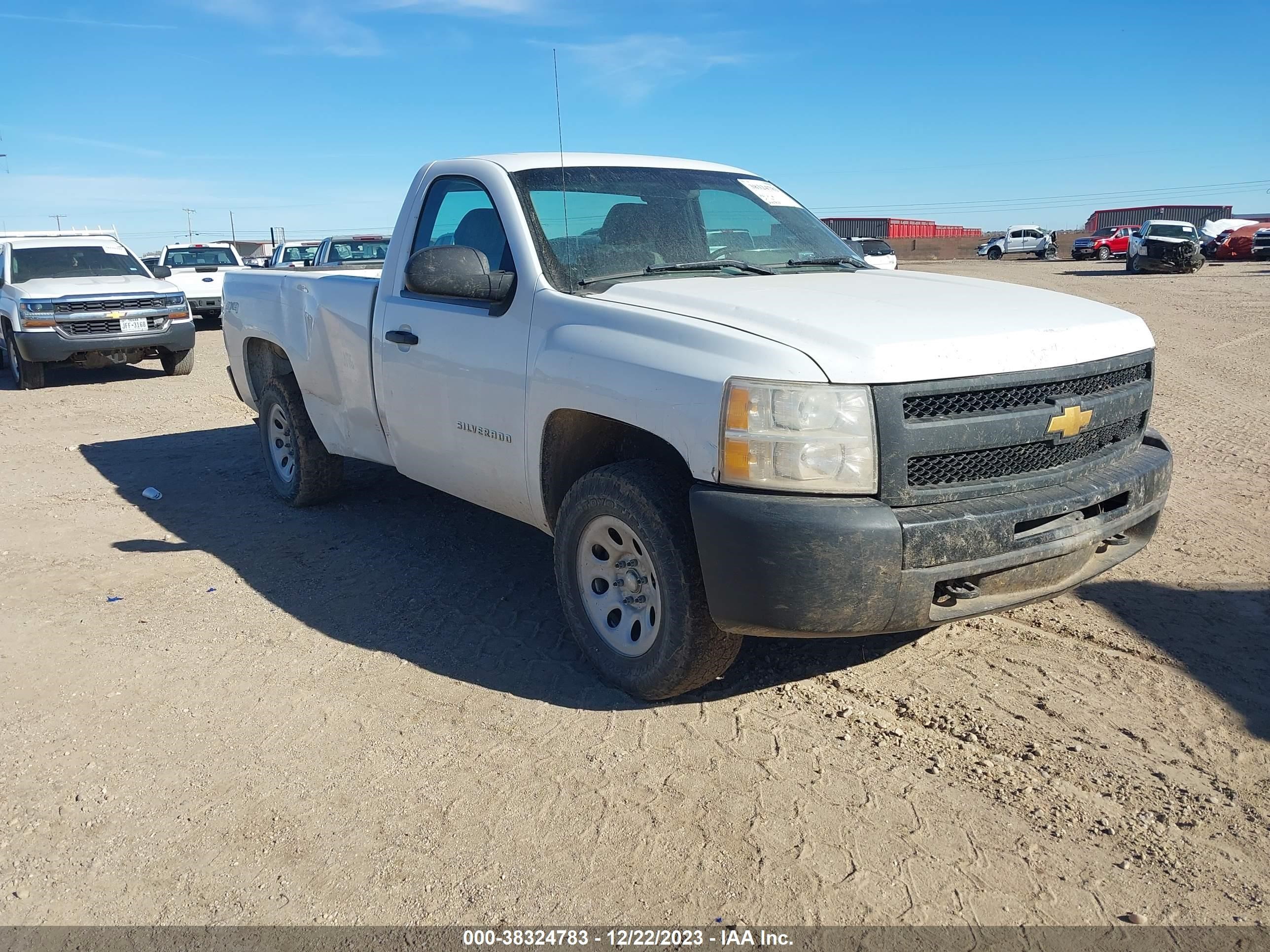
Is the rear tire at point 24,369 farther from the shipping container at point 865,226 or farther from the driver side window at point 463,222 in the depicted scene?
the shipping container at point 865,226

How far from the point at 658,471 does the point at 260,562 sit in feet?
9.47

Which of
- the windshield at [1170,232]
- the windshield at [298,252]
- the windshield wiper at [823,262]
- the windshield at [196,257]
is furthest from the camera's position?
the windshield at [1170,232]

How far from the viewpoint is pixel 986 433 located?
321cm

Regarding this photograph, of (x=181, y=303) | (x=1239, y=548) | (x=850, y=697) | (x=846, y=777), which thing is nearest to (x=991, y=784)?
(x=846, y=777)

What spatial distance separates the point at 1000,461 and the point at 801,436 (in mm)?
740

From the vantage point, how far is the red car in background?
42.4 m

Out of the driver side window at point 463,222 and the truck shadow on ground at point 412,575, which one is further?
the driver side window at point 463,222

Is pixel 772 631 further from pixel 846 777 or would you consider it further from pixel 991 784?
pixel 991 784

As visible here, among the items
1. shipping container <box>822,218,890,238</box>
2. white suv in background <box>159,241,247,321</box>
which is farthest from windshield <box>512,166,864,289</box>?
shipping container <box>822,218,890,238</box>

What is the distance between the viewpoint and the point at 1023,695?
143 inches

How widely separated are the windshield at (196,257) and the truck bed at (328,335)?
1520 cm

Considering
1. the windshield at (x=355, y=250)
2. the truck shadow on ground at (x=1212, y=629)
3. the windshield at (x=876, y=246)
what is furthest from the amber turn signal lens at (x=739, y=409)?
the windshield at (x=876, y=246)

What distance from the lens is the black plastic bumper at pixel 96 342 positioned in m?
12.1

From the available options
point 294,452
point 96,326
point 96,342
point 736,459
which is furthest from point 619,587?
point 96,326
